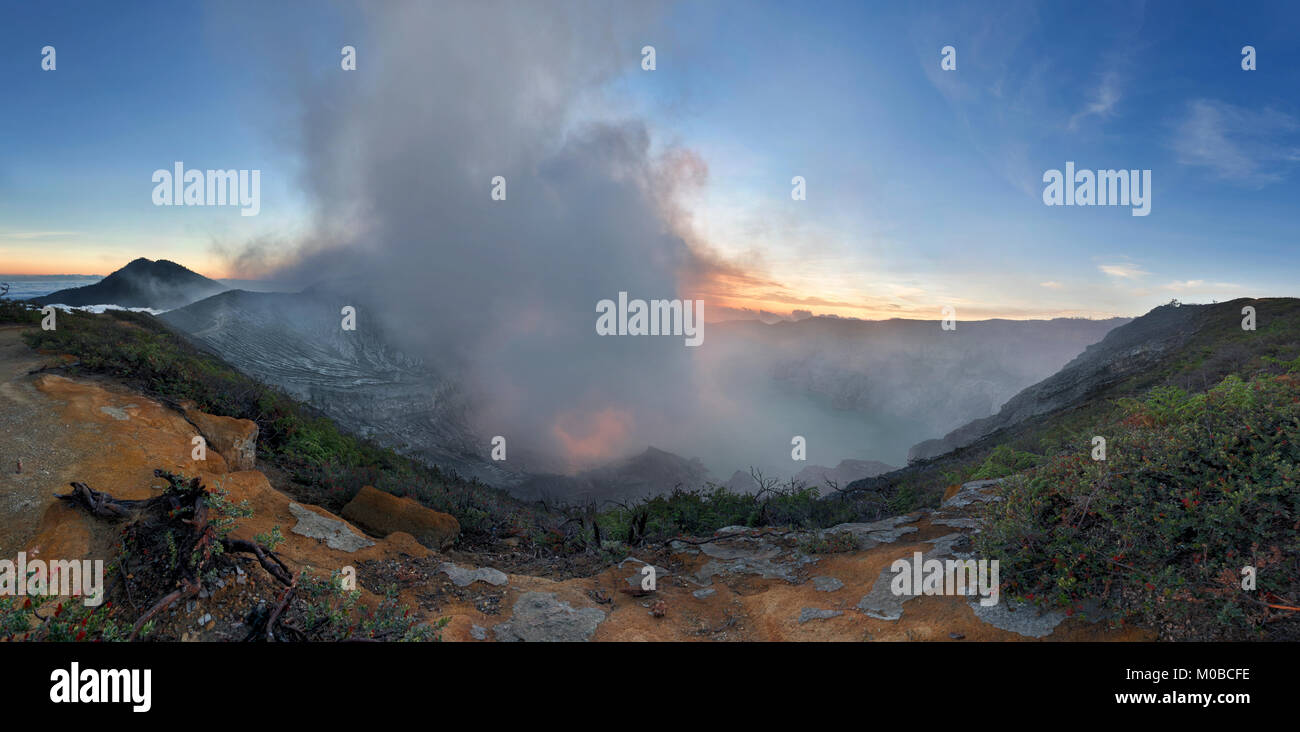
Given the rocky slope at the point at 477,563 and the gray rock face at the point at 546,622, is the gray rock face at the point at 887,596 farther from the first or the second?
the gray rock face at the point at 546,622

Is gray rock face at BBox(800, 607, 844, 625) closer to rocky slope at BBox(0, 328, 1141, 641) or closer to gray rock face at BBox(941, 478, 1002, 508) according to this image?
rocky slope at BBox(0, 328, 1141, 641)

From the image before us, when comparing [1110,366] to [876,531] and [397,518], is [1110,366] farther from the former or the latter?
[397,518]

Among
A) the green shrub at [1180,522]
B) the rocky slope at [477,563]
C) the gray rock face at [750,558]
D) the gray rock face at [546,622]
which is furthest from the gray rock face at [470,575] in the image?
the green shrub at [1180,522]

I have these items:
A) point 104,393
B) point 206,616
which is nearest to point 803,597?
point 206,616

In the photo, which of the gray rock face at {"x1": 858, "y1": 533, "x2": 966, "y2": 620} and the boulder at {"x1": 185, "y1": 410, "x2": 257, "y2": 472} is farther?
the boulder at {"x1": 185, "y1": 410, "x2": 257, "y2": 472}

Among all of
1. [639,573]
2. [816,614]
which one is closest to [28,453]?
[639,573]

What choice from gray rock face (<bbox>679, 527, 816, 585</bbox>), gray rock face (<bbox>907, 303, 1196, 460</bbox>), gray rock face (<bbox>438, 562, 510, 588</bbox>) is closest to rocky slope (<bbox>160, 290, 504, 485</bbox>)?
gray rock face (<bbox>438, 562, 510, 588</bbox>)
